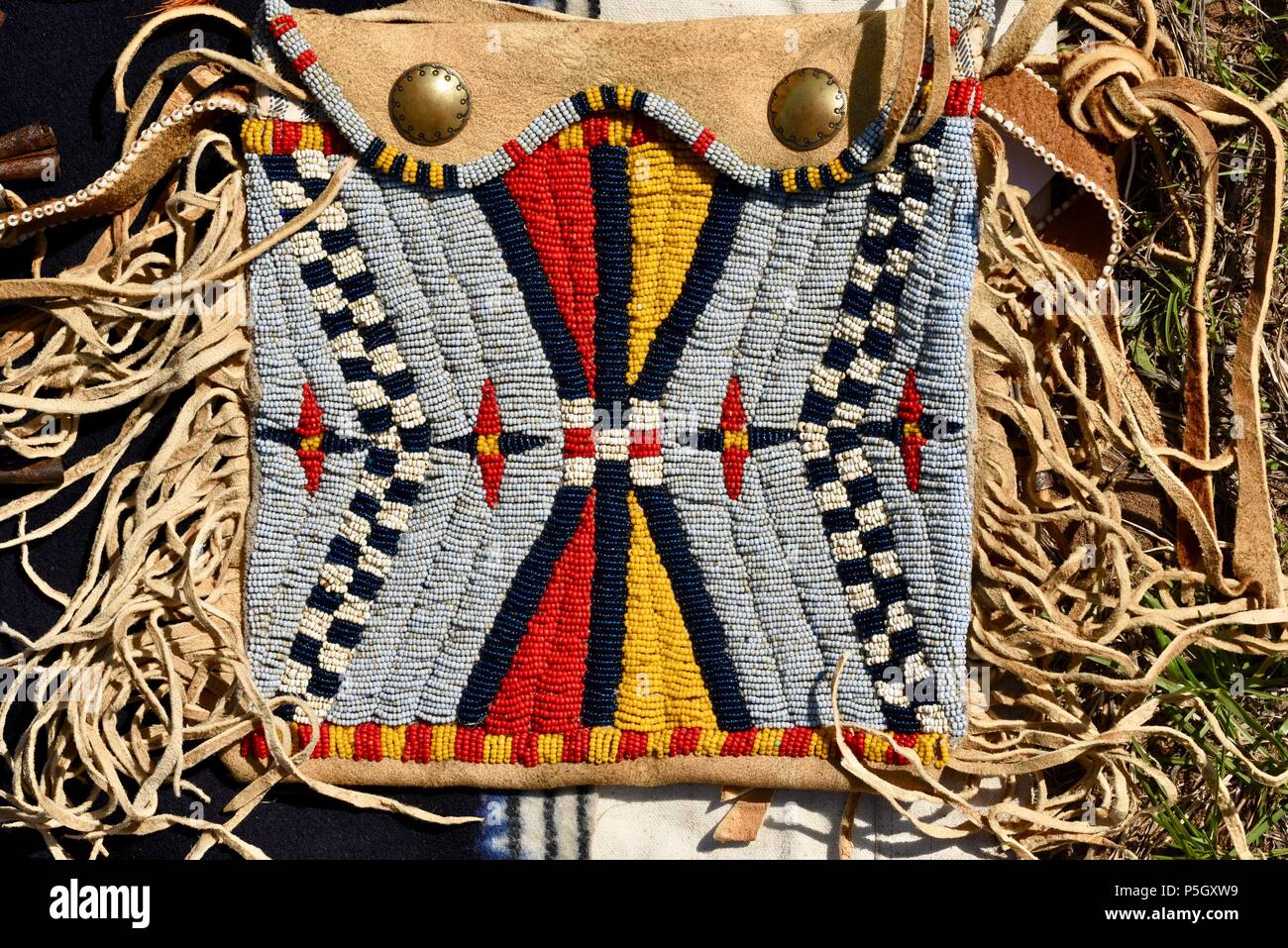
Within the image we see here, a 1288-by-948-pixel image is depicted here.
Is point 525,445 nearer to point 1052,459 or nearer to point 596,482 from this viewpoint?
point 596,482

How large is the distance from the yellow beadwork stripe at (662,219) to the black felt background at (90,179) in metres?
0.43

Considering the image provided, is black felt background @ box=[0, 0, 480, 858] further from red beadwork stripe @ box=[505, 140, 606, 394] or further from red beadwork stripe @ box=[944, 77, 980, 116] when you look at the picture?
red beadwork stripe @ box=[944, 77, 980, 116]

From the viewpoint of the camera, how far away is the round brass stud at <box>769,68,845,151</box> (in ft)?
3.96

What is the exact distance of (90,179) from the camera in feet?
4.44

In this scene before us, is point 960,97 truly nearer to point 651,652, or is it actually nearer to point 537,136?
point 537,136

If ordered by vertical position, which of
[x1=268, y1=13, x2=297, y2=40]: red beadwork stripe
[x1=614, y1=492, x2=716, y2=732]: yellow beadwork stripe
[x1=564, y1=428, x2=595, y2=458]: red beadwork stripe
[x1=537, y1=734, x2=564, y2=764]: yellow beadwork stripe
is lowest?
[x1=537, y1=734, x2=564, y2=764]: yellow beadwork stripe

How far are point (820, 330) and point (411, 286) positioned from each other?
0.49 meters

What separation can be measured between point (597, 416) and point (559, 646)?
28cm

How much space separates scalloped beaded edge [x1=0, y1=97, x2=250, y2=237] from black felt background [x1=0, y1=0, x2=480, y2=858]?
0.23ft

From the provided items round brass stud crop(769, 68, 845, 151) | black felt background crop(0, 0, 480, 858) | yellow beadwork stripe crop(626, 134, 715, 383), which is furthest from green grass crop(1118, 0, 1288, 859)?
black felt background crop(0, 0, 480, 858)

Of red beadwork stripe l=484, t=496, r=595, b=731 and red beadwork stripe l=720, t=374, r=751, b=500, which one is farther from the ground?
red beadwork stripe l=720, t=374, r=751, b=500

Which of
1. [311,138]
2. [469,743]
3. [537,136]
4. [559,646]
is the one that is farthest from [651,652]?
[311,138]

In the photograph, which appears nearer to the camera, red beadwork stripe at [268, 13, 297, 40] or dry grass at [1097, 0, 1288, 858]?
red beadwork stripe at [268, 13, 297, 40]

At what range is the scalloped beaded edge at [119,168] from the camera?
1.27m
